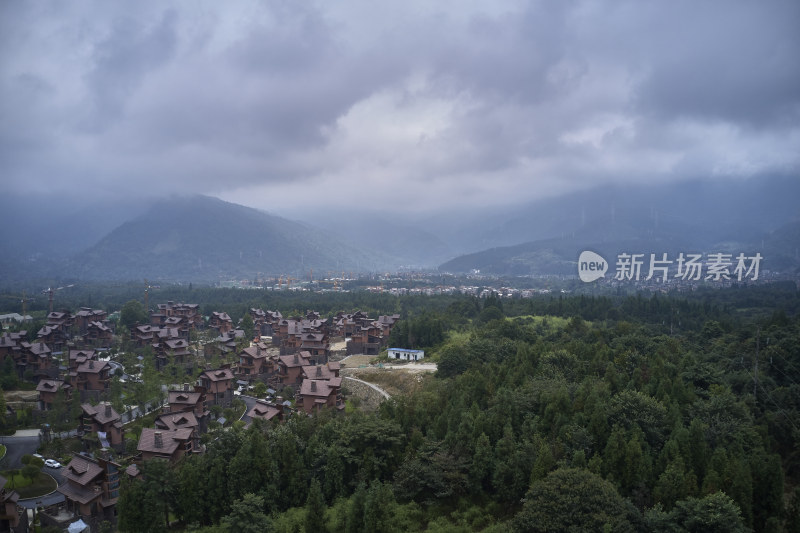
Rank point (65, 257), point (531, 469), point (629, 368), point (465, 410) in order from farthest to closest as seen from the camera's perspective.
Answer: point (65, 257)
point (629, 368)
point (465, 410)
point (531, 469)

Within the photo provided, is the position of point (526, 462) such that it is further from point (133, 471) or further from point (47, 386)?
point (47, 386)

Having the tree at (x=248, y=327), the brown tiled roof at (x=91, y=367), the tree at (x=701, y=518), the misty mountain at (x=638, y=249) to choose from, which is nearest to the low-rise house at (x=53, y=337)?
the brown tiled roof at (x=91, y=367)

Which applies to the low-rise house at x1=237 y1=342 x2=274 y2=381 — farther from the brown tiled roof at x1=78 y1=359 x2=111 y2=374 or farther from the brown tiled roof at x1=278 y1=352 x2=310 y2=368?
the brown tiled roof at x1=78 y1=359 x2=111 y2=374

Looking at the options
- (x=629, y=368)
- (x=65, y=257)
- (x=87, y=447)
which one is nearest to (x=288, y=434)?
(x=87, y=447)

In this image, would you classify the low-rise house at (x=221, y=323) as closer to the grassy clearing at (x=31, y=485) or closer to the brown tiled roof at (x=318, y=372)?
the brown tiled roof at (x=318, y=372)

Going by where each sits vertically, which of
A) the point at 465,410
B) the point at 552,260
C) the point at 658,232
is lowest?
the point at 465,410

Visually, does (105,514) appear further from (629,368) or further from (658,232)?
(658,232)
